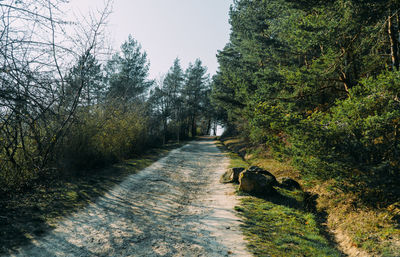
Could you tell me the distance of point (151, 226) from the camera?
5.39 meters

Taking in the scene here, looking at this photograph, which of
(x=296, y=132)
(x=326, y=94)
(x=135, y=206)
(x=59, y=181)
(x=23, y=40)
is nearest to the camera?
(x=23, y=40)

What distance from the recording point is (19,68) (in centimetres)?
396

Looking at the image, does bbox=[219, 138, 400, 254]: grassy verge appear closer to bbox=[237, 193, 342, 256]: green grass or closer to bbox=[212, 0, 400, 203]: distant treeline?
bbox=[237, 193, 342, 256]: green grass

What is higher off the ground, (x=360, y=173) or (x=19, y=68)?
(x=19, y=68)

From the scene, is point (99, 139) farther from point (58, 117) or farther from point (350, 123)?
point (350, 123)

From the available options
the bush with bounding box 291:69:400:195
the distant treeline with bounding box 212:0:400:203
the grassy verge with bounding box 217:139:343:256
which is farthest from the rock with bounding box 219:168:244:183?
the bush with bounding box 291:69:400:195

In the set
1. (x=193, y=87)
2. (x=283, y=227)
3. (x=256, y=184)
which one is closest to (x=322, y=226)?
(x=283, y=227)

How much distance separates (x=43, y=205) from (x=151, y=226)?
10.8ft

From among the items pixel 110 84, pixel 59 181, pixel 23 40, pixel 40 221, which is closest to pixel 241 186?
pixel 40 221

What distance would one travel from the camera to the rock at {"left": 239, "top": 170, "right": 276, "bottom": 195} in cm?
819

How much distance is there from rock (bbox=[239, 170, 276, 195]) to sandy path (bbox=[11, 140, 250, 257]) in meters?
0.65

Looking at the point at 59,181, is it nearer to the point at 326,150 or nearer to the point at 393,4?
the point at 326,150

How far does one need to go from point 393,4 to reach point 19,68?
9253 mm

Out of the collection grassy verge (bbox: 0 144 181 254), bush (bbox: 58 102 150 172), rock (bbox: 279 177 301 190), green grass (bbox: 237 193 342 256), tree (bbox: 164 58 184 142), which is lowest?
green grass (bbox: 237 193 342 256)
